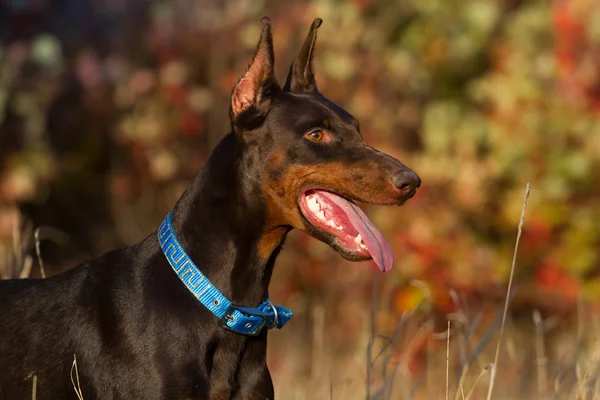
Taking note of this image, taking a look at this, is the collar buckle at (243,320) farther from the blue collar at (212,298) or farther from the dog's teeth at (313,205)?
the dog's teeth at (313,205)

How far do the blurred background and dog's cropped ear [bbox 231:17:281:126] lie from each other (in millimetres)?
5484

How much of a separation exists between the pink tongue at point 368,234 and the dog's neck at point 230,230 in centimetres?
32

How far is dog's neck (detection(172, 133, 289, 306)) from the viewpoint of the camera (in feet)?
12.2

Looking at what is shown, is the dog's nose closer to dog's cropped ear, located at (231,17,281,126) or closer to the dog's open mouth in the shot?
the dog's open mouth

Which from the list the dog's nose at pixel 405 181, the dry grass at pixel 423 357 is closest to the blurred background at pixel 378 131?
the dry grass at pixel 423 357

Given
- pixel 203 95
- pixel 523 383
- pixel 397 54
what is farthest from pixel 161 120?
pixel 523 383

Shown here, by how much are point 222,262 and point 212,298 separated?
167 millimetres

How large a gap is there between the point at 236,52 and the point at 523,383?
5.41 metres

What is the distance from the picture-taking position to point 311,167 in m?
3.76

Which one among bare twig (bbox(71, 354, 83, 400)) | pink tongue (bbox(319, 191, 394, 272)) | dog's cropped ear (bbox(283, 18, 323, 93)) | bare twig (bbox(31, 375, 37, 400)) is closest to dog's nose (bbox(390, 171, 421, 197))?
pink tongue (bbox(319, 191, 394, 272))

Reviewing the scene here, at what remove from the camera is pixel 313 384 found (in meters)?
6.59

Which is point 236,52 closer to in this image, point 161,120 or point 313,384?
point 161,120

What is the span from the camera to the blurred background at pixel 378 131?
967 centimetres

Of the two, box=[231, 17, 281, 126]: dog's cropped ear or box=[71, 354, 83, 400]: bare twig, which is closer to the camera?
box=[71, 354, 83, 400]: bare twig
